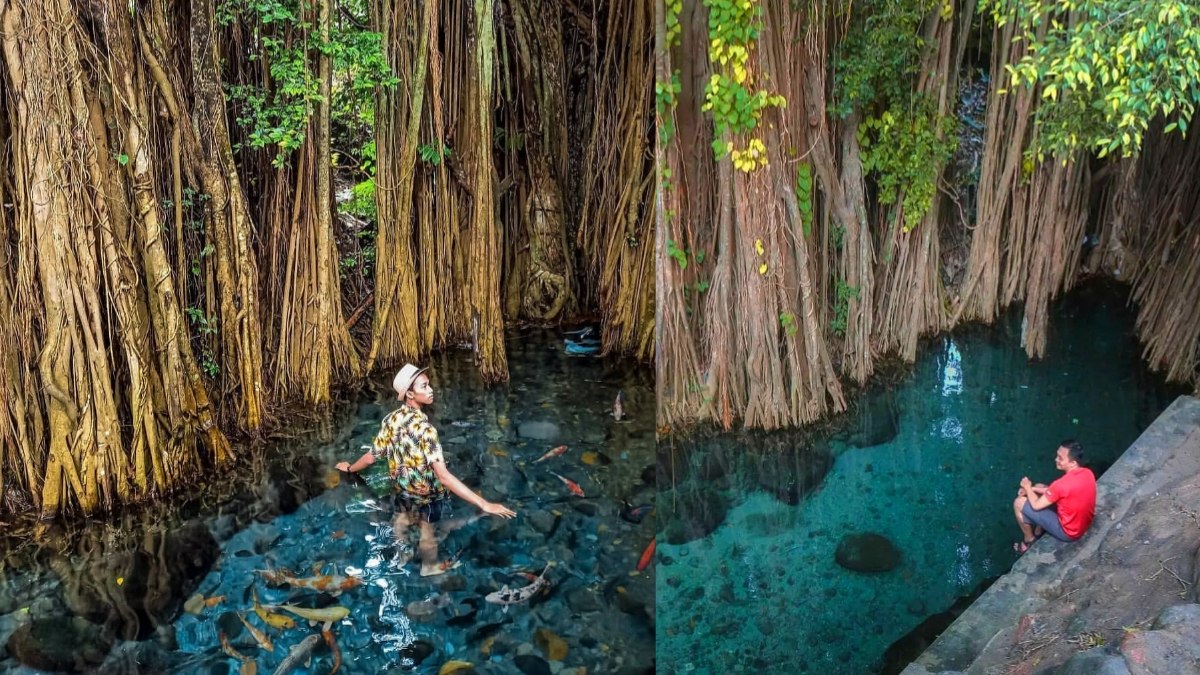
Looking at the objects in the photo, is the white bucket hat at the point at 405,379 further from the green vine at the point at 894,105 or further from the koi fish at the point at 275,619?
the green vine at the point at 894,105

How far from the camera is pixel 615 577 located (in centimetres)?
432

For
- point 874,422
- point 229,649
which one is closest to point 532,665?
point 229,649

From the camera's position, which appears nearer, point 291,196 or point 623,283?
point 291,196

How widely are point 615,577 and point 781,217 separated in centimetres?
242

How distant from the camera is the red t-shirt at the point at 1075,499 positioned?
4.18 m

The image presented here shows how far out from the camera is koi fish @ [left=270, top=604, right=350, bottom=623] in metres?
3.96

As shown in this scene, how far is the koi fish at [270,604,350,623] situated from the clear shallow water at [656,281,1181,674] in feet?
4.60

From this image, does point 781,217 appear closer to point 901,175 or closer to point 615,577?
point 901,175

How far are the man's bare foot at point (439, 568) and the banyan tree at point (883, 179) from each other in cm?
194

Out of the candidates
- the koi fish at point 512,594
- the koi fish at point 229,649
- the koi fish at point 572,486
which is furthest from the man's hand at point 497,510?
the koi fish at point 229,649

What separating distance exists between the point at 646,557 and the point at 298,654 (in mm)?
1653

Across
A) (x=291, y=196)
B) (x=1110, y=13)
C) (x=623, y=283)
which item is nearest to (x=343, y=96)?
(x=291, y=196)

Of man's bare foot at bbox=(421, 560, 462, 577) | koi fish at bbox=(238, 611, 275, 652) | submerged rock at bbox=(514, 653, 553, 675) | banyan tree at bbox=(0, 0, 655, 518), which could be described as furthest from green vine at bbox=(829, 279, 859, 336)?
koi fish at bbox=(238, 611, 275, 652)

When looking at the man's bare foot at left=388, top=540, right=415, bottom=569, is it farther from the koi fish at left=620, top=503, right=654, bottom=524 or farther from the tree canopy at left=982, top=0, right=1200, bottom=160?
the tree canopy at left=982, top=0, right=1200, bottom=160
